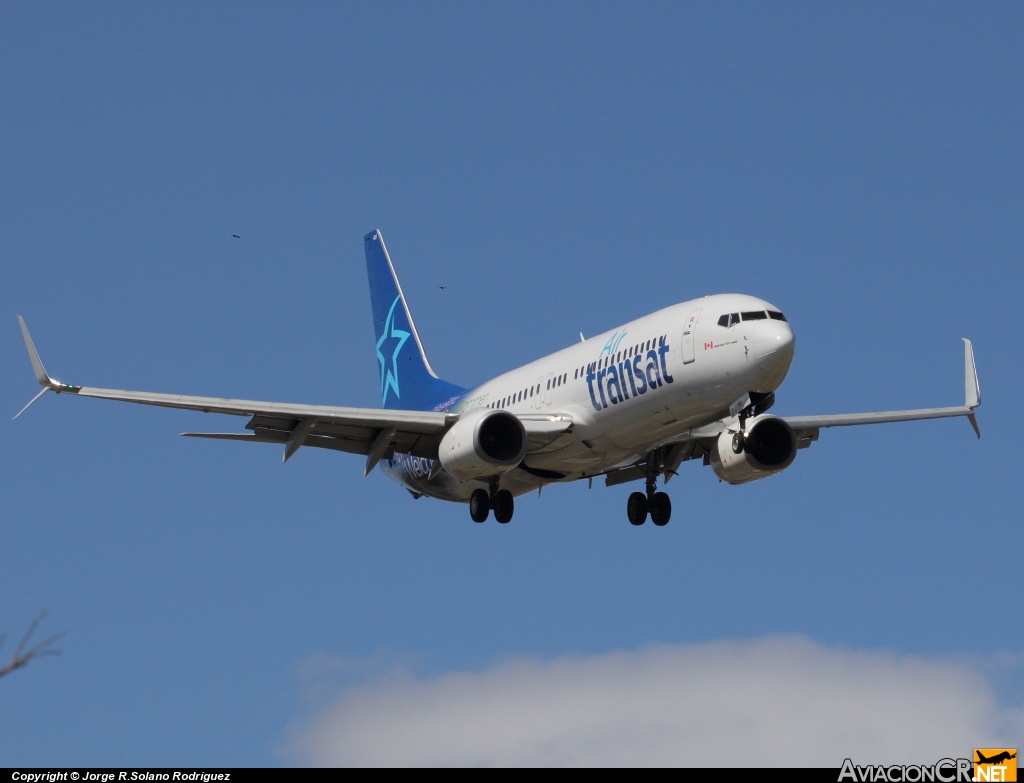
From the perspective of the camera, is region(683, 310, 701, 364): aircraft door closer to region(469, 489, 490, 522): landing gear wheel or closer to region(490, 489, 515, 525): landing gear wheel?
region(490, 489, 515, 525): landing gear wheel

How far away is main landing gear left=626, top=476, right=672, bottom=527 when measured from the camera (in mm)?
39812

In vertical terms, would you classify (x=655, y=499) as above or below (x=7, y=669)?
above

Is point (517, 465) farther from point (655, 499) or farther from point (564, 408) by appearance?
point (655, 499)

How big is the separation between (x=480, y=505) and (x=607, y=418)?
590 centimetres

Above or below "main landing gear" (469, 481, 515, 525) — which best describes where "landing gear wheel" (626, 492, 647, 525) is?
above

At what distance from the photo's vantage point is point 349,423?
37.2m

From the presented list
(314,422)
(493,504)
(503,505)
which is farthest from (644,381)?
(314,422)

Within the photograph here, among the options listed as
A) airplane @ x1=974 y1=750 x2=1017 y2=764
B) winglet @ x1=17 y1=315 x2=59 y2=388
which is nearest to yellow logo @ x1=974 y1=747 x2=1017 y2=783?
airplane @ x1=974 y1=750 x2=1017 y2=764

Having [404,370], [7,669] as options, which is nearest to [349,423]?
[404,370]

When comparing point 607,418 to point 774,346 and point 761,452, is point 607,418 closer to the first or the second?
point 761,452

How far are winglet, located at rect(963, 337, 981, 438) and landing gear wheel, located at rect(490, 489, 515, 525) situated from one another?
13981 mm

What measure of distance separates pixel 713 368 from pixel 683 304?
9.07ft

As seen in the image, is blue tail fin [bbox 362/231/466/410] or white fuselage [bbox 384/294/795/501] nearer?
white fuselage [bbox 384/294/795/501]

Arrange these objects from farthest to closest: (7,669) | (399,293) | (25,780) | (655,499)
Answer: (399,293) → (655,499) → (25,780) → (7,669)
